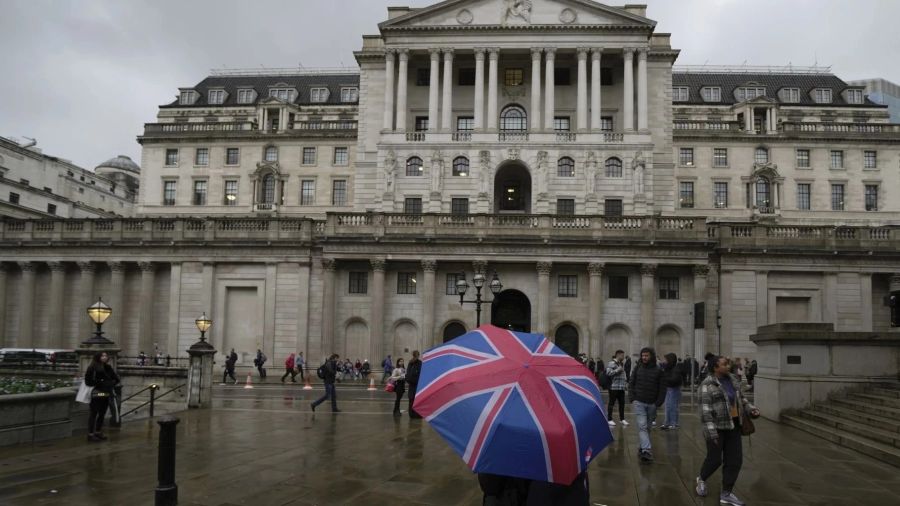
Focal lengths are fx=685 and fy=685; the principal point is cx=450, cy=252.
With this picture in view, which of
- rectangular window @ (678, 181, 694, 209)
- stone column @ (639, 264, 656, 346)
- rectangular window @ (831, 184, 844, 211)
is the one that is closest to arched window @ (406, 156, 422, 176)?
stone column @ (639, 264, 656, 346)

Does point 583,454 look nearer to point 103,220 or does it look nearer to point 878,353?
point 878,353

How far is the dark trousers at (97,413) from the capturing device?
15.4 metres

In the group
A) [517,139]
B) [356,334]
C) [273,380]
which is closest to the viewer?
[273,380]

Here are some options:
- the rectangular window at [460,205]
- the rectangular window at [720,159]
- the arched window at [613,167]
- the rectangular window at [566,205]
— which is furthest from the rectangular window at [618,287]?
the rectangular window at [720,159]

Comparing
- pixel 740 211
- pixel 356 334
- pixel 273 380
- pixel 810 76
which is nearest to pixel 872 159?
pixel 740 211

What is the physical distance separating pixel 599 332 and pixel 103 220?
31.4m

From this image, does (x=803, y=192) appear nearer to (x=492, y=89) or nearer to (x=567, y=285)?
(x=492, y=89)

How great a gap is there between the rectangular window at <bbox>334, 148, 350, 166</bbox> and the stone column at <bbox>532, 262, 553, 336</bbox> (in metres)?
33.6

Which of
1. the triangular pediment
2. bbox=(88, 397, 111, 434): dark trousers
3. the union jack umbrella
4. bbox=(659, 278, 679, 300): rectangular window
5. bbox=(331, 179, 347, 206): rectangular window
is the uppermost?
the triangular pediment

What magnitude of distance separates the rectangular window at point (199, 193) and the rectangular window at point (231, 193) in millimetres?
2224

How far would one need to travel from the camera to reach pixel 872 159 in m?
65.8

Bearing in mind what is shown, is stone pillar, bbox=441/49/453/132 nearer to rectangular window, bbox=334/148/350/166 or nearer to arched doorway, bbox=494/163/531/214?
arched doorway, bbox=494/163/531/214

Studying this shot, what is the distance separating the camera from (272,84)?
271ft

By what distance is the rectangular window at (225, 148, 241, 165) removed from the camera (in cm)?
6788
